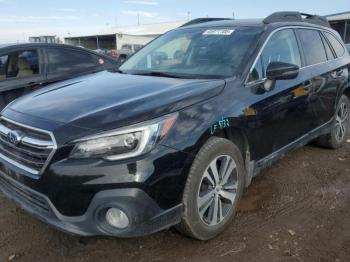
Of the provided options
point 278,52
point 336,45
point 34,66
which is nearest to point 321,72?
point 278,52

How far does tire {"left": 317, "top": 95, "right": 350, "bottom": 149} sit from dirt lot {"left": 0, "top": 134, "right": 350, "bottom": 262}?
4.62ft

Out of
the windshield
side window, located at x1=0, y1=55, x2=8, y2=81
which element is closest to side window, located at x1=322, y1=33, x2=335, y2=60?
the windshield

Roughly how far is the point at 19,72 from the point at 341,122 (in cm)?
471

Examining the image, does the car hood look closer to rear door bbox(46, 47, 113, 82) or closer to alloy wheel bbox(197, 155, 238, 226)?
→ alloy wheel bbox(197, 155, 238, 226)

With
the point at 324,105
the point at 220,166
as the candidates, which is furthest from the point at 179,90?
the point at 324,105

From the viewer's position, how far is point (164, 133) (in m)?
2.72

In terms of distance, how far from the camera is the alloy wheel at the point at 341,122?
18.4 ft

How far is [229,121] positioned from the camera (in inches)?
126

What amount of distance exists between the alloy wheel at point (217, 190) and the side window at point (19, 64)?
13.0 feet

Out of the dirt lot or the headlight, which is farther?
the dirt lot

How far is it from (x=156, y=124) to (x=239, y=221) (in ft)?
4.56

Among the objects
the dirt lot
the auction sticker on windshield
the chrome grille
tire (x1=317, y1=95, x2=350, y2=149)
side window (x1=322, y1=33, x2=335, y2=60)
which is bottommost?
the dirt lot

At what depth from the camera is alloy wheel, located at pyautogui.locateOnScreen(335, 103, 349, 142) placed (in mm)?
5623

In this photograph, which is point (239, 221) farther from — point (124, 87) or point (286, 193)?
point (124, 87)
